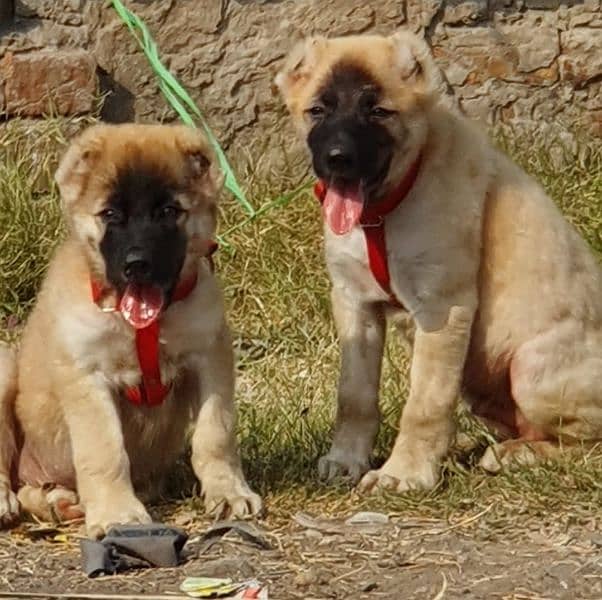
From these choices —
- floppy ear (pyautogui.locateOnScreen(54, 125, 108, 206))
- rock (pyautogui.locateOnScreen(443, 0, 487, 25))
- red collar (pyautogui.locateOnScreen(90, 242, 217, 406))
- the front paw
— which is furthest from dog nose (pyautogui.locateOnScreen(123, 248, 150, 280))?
rock (pyautogui.locateOnScreen(443, 0, 487, 25))

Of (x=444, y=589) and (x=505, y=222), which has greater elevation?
(x=505, y=222)

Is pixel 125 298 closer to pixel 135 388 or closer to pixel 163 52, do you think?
pixel 135 388

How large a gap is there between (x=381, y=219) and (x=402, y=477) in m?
0.87

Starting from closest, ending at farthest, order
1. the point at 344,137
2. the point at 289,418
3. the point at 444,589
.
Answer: the point at 444,589, the point at 344,137, the point at 289,418

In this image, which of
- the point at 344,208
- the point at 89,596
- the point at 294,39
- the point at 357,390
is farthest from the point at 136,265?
the point at 294,39

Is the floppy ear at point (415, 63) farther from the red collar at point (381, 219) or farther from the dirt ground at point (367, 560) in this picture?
the dirt ground at point (367, 560)

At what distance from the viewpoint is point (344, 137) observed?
605 centimetres

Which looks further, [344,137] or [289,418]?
[289,418]

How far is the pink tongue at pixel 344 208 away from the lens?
6.13 m

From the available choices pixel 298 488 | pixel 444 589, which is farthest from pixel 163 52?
pixel 444 589

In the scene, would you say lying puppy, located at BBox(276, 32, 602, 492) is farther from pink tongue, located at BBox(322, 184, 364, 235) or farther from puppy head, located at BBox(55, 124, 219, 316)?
puppy head, located at BBox(55, 124, 219, 316)

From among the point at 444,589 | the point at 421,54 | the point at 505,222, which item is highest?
the point at 421,54

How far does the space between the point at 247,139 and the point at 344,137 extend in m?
3.11

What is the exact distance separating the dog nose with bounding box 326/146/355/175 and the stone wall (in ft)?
9.92
